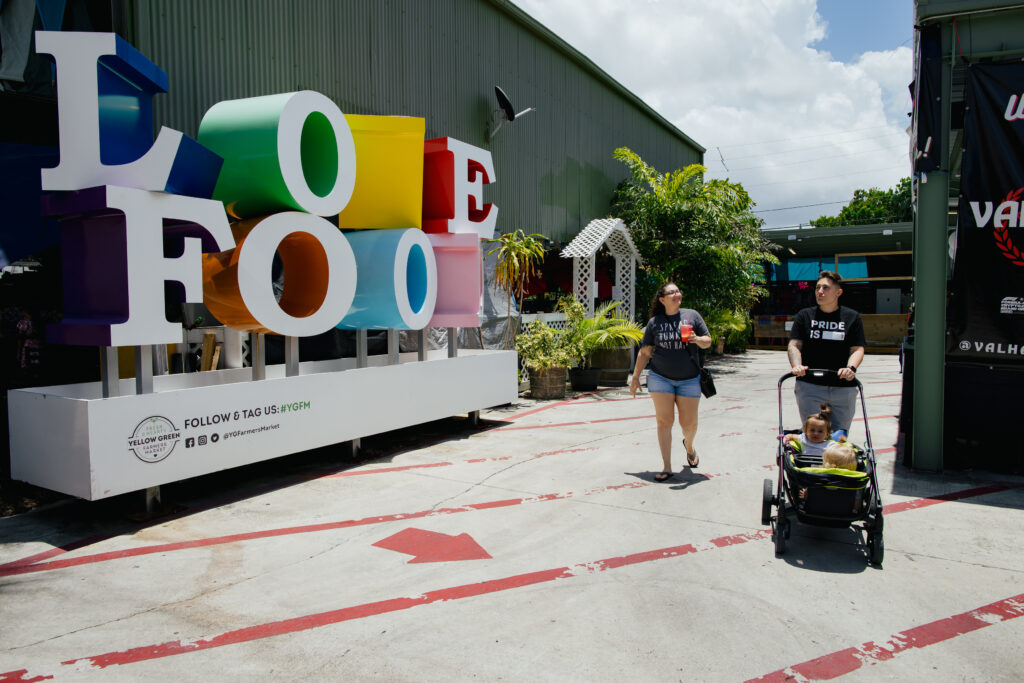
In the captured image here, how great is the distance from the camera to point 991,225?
661 cm

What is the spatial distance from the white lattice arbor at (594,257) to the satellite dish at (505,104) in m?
3.22

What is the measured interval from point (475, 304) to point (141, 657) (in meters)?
6.12

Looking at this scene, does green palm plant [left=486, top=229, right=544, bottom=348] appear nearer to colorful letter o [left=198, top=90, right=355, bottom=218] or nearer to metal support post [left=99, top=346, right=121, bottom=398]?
colorful letter o [left=198, top=90, right=355, bottom=218]

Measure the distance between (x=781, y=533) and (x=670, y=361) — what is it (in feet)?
7.02

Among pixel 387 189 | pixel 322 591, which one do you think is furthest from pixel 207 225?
pixel 322 591

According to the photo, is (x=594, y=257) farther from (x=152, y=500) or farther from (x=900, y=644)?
(x=900, y=644)

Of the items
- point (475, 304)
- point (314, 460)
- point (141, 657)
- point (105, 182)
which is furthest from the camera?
point (475, 304)

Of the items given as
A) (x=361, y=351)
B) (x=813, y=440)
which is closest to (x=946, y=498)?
(x=813, y=440)

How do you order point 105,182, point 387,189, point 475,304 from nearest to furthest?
point 105,182, point 387,189, point 475,304

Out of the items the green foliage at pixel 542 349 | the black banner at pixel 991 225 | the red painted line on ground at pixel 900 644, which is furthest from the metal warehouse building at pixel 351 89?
the black banner at pixel 991 225

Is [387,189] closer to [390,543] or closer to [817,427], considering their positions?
[390,543]

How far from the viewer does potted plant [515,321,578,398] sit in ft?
39.5

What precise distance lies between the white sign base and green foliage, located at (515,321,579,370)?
3828 millimetres

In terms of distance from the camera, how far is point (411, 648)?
11.4 feet
